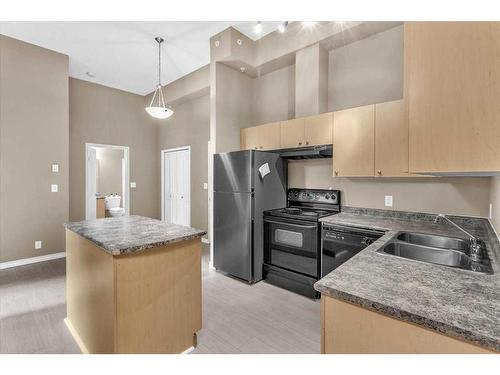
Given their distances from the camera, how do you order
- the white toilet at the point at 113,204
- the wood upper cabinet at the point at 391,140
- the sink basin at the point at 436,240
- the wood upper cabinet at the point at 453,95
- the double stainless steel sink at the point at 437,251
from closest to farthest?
1. the wood upper cabinet at the point at 453,95
2. the double stainless steel sink at the point at 437,251
3. the sink basin at the point at 436,240
4. the wood upper cabinet at the point at 391,140
5. the white toilet at the point at 113,204

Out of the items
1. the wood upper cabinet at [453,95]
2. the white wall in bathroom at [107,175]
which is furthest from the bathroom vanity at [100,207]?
the wood upper cabinet at [453,95]

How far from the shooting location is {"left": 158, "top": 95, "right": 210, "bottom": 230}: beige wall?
16.1 feet

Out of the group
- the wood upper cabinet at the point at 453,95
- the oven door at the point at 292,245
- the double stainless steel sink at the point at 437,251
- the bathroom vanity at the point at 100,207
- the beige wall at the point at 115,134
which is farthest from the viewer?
the bathroom vanity at the point at 100,207

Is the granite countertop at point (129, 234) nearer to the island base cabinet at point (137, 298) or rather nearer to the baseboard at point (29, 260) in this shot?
the island base cabinet at point (137, 298)

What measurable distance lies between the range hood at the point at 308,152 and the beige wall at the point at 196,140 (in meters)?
2.06

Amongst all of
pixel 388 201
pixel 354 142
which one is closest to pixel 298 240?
pixel 388 201

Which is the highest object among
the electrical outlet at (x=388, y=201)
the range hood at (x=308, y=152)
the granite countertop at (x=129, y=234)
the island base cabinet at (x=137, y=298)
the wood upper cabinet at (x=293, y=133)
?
the wood upper cabinet at (x=293, y=133)

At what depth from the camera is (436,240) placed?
1920 mm

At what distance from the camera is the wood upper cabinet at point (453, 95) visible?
0.93 metres

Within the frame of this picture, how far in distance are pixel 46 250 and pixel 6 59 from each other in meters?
2.85

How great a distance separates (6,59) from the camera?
3.53 metres

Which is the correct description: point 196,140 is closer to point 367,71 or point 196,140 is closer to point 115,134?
point 115,134

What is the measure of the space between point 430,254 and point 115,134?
A: 5.68 meters
